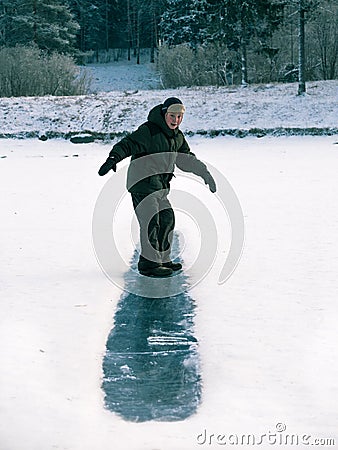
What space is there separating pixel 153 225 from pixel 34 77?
3061 centimetres

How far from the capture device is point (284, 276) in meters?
6.42

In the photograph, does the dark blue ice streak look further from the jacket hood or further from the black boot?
the jacket hood

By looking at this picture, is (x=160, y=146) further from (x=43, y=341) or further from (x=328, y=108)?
(x=328, y=108)

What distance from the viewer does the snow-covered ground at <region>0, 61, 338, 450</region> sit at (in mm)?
3562

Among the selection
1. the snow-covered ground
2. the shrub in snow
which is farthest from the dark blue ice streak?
the shrub in snow

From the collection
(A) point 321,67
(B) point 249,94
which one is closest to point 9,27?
(A) point 321,67

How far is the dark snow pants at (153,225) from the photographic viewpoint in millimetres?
6328

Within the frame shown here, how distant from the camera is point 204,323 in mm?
5117

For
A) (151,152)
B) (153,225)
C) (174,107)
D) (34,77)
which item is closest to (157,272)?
(153,225)

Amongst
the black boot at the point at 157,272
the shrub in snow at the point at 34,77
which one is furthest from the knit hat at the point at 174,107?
the shrub in snow at the point at 34,77

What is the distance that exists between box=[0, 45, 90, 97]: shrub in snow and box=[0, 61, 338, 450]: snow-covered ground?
22972mm

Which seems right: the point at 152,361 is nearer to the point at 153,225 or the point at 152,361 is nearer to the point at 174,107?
the point at 153,225

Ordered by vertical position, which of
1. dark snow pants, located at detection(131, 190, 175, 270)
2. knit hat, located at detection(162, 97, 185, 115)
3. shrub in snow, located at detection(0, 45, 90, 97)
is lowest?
dark snow pants, located at detection(131, 190, 175, 270)

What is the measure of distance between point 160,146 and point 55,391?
2.81 metres
